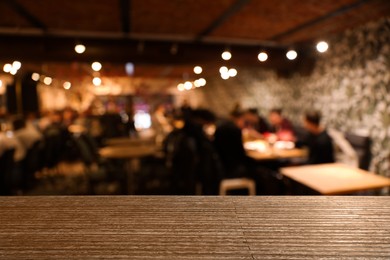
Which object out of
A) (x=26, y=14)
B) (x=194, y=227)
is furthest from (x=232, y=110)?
(x=194, y=227)

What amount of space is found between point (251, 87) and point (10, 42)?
6623 mm

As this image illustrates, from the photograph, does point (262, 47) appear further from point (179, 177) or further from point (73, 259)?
point (73, 259)

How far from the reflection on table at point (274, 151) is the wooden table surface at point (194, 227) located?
3.12 meters

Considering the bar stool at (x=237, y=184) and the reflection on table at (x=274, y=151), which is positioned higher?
the reflection on table at (x=274, y=151)

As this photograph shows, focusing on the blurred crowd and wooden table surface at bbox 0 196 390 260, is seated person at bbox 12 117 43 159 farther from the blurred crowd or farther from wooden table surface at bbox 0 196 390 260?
wooden table surface at bbox 0 196 390 260

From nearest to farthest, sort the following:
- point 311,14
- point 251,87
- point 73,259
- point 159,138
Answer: point 73,259
point 311,14
point 159,138
point 251,87

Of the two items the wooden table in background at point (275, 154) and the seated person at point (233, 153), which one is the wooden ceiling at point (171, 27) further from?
the wooden table in background at point (275, 154)

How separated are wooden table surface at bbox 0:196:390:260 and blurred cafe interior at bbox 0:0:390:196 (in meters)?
1.66

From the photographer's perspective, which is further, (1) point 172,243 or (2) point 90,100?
(2) point 90,100

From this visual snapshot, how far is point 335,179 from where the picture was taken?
2578mm

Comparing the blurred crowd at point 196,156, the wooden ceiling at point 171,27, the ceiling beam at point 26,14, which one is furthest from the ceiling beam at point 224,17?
the ceiling beam at point 26,14

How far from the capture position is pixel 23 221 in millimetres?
719

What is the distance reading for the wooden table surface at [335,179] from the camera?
234 centimetres

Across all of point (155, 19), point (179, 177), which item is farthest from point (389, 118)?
point (155, 19)
